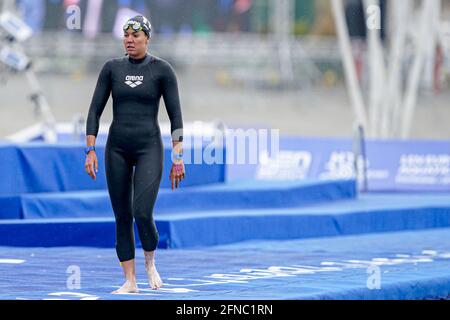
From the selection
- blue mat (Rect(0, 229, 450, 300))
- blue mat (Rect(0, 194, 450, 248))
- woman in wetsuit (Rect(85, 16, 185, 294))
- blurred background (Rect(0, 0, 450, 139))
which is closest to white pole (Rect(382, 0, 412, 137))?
blurred background (Rect(0, 0, 450, 139))

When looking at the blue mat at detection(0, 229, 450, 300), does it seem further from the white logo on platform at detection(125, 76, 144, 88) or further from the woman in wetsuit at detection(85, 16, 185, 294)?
the white logo on platform at detection(125, 76, 144, 88)

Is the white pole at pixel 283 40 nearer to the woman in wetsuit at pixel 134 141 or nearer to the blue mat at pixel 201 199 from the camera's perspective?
the blue mat at pixel 201 199

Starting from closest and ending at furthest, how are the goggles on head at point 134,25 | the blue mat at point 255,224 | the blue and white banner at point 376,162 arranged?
the goggles on head at point 134,25 → the blue mat at point 255,224 → the blue and white banner at point 376,162

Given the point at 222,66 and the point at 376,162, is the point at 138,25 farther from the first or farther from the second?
the point at 222,66

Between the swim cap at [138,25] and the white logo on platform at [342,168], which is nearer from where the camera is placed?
the swim cap at [138,25]

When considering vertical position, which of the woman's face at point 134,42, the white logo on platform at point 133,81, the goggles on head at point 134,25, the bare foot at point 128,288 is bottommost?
the bare foot at point 128,288

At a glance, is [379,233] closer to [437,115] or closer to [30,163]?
[30,163]

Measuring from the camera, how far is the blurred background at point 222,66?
1041 inches

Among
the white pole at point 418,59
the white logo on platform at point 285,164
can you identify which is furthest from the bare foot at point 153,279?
the white pole at point 418,59

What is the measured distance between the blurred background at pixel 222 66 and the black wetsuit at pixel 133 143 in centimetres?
1764

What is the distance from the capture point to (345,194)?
44.8ft

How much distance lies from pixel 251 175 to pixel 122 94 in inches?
382

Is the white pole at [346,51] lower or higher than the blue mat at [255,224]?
higher

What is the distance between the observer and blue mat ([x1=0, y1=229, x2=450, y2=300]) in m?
6.78
